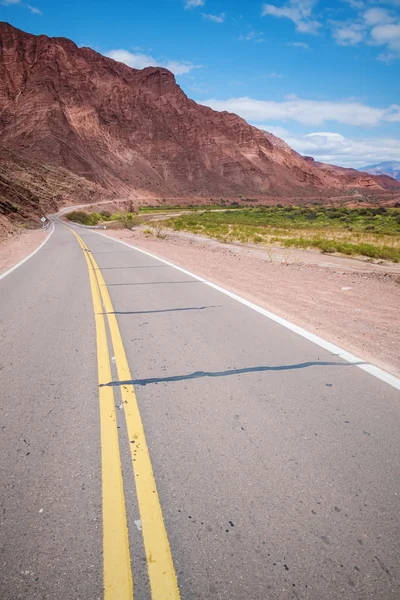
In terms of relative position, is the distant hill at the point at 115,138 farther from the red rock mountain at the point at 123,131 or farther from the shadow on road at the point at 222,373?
the shadow on road at the point at 222,373

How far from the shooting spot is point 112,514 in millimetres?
2158

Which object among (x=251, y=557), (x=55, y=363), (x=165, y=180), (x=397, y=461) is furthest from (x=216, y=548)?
(x=165, y=180)

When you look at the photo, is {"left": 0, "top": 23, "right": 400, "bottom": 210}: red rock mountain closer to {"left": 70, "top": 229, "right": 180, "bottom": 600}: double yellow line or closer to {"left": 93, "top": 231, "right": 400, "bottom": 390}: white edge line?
{"left": 93, "top": 231, "right": 400, "bottom": 390}: white edge line

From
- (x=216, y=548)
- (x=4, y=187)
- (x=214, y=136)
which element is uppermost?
(x=214, y=136)

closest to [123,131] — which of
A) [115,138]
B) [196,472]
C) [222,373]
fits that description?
[115,138]

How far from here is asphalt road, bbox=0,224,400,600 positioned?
185 cm

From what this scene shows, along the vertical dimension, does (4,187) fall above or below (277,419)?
above

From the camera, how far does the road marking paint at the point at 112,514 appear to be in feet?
5.83

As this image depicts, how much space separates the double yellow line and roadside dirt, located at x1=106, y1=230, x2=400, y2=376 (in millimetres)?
2970

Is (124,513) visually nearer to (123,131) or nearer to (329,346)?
(329,346)

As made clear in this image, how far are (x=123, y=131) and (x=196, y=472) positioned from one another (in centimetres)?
11335

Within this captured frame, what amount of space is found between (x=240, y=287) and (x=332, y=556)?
714cm

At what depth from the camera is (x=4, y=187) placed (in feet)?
146

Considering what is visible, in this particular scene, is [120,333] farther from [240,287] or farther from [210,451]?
[240,287]
